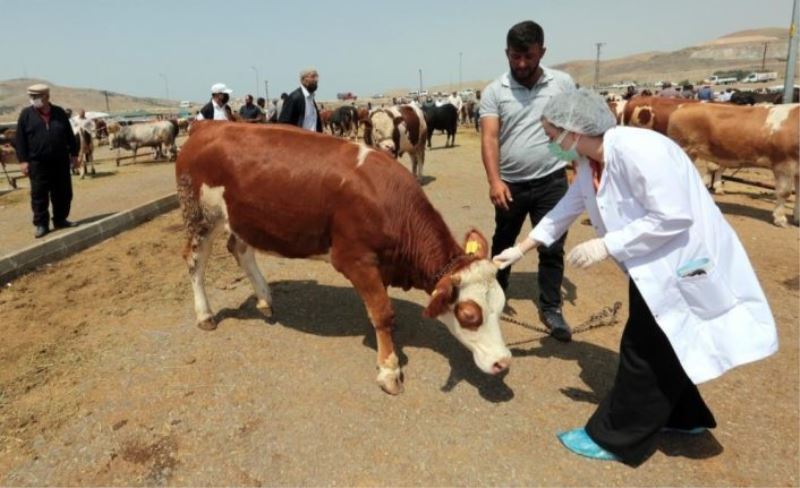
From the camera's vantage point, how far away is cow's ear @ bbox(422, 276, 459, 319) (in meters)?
3.19

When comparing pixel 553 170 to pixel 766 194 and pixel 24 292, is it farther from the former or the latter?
pixel 766 194

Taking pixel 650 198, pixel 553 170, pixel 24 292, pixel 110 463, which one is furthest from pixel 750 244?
pixel 24 292

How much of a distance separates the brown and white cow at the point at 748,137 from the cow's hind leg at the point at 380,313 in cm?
723

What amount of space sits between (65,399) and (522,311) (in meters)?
3.81

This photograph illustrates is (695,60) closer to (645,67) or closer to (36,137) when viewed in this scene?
(645,67)

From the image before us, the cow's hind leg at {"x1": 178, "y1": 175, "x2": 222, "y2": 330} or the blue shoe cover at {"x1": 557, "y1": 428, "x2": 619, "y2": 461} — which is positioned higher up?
the cow's hind leg at {"x1": 178, "y1": 175, "x2": 222, "y2": 330}

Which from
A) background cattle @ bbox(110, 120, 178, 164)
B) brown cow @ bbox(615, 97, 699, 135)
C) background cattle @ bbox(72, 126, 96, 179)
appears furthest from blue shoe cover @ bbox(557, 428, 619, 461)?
background cattle @ bbox(110, 120, 178, 164)

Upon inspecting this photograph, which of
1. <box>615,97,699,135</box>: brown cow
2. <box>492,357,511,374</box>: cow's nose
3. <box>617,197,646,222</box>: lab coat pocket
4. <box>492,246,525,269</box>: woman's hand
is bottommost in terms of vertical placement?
<box>492,357,511,374</box>: cow's nose

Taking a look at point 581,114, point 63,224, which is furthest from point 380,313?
point 63,224

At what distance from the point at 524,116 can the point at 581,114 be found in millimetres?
1548

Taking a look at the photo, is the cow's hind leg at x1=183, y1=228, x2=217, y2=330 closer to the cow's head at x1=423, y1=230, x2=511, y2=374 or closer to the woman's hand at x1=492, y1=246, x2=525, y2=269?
the cow's head at x1=423, y1=230, x2=511, y2=374

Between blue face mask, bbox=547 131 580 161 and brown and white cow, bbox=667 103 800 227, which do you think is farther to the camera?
Result: brown and white cow, bbox=667 103 800 227

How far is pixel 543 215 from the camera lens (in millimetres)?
4355

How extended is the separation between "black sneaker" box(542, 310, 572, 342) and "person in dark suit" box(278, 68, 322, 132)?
449cm
